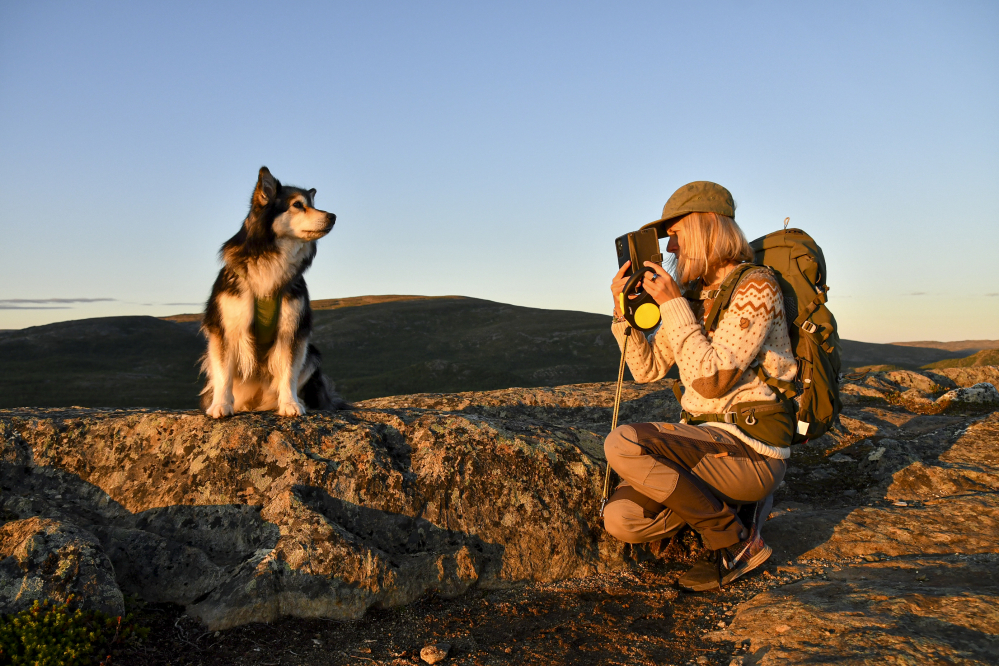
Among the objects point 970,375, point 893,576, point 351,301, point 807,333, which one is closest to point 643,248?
point 807,333

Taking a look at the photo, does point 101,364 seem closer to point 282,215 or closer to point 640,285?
point 282,215

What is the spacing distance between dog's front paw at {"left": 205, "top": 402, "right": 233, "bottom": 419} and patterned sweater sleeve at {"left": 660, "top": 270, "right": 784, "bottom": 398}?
12.5ft

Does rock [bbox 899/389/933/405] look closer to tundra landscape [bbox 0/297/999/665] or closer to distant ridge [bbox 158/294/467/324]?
tundra landscape [bbox 0/297/999/665]

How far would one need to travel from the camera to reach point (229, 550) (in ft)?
15.9

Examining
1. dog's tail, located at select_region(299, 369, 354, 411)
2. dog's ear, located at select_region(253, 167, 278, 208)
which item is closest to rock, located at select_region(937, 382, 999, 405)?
dog's tail, located at select_region(299, 369, 354, 411)

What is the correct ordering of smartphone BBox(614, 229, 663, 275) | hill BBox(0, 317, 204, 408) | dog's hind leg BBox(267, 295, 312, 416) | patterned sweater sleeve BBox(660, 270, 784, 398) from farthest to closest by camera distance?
hill BBox(0, 317, 204, 408), dog's hind leg BBox(267, 295, 312, 416), smartphone BBox(614, 229, 663, 275), patterned sweater sleeve BBox(660, 270, 784, 398)

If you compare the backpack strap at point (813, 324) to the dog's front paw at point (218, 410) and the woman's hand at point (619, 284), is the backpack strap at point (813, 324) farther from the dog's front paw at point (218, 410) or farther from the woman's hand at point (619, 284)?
the dog's front paw at point (218, 410)

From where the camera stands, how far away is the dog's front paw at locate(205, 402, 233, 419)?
568cm

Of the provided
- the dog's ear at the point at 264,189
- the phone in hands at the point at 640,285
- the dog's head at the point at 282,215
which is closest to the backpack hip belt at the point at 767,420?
the phone in hands at the point at 640,285

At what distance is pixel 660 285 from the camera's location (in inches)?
200

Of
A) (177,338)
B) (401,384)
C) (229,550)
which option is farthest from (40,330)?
(229,550)

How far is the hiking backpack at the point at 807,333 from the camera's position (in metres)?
4.95

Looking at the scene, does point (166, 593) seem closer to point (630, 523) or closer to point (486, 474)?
point (486, 474)

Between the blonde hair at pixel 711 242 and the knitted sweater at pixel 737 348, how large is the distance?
38 cm
